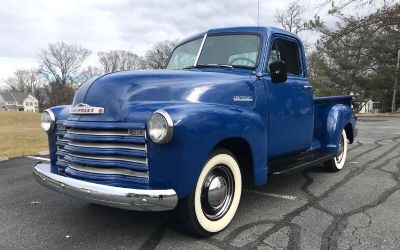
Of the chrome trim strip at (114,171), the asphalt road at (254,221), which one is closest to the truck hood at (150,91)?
the chrome trim strip at (114,171)

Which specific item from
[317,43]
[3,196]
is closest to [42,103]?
[317,43]

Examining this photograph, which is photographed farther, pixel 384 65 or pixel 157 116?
pixel 384 65

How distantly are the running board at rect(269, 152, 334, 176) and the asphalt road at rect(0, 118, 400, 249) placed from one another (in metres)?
0.39

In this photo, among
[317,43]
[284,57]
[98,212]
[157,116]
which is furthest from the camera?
[317,43]

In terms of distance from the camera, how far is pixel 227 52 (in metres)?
5.00

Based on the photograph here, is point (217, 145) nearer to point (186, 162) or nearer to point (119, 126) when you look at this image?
point (186, 162)

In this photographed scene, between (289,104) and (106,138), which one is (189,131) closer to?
(106,138)

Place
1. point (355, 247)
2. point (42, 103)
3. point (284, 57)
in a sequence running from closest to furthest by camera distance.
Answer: point (355, 247) → point (284, 57) → point (42, 103)

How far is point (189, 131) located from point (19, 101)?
110342 millimetres

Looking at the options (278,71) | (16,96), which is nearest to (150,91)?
(278,71)

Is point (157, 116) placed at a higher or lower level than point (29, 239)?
higher

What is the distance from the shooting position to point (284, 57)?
17.9 feet

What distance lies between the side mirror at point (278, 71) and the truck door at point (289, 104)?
0.06m

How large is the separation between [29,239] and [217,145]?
1944 millimetres
